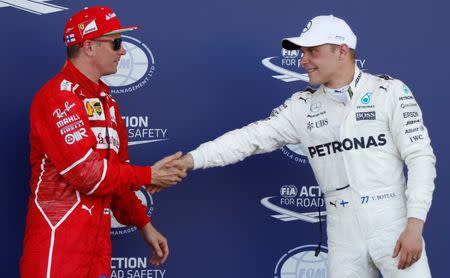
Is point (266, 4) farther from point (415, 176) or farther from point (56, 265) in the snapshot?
point (56, 265)

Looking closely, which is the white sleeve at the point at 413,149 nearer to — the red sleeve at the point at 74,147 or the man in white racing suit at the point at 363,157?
the man in white racing suit at the point at 363,157

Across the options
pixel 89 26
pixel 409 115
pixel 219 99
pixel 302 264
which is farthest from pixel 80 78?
pixel 302 264

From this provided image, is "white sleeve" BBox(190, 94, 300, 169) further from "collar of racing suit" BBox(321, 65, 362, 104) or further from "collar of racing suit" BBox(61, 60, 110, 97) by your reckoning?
"collar of racing suit" BBox(61, 60, 110, 97)

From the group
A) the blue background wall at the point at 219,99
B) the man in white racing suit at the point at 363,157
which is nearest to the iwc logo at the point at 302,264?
the blue background wall at the point at 219,99

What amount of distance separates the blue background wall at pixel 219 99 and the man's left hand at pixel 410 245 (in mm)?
1004

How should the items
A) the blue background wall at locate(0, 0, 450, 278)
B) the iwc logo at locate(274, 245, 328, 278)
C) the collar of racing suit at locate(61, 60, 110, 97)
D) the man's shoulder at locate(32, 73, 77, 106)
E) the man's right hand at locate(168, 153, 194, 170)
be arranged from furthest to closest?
1. the iwc logo at locate(274, 245, 328, 278)
2. the blue background wall at locate(0, 0, 450, 278)
3. the man's right hand at locate(168, 153, 194, 170)
4. the collar of racing suit at locate(61, 60, 110, 97)
5. the man's shoulder at locate(32, 73, 77, 106)

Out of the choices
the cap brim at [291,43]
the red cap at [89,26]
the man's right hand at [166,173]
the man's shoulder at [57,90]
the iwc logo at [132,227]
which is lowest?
the iwc logo at [132,227]

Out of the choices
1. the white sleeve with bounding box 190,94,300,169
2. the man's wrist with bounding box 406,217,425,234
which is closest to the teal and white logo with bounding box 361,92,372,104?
the white sleeve with bounding box 190,94,300,169

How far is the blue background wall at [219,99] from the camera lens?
3545mm

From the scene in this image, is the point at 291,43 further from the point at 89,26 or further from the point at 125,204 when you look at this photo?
the point at 125,204

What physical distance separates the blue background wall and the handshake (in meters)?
0.51

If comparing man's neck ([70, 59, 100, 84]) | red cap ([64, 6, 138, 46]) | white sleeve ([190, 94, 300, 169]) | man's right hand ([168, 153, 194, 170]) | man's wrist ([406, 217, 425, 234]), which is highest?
red cap ([64, 6, 138, 46])

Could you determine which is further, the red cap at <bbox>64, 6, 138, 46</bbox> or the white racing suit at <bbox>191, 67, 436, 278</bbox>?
the red cap at <bbox>64, 6, 138, 46</bbox>

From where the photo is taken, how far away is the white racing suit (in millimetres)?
2805
